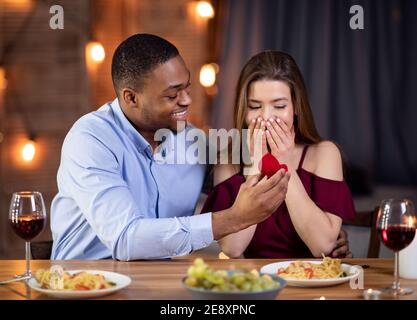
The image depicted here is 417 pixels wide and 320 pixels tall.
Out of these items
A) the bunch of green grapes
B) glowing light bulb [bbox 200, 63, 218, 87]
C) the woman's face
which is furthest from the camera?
glowing light bulb [bbox 200, 63, 218, 87]

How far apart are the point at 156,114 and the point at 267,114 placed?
12.8 inches

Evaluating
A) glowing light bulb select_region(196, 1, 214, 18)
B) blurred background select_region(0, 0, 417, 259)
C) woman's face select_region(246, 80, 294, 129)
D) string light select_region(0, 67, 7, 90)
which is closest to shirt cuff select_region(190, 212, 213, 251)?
woman's face select_region(246, 80, 294, 129)

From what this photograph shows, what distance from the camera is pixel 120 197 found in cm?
176

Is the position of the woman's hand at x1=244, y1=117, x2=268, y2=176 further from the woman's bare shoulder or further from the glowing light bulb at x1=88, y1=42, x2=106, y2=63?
the glowing light bulb at x1=88, y1=42, x2=106, y2=63

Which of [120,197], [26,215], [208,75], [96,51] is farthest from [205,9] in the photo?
[26,215]

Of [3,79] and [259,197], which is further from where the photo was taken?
[3,79]

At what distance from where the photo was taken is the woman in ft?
6.64

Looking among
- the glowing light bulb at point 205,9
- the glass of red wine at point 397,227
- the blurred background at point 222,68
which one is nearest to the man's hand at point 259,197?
the glass of red wine at point 397,227

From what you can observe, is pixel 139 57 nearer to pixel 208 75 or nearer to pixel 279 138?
pixel 279 138

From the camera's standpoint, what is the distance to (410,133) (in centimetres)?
379

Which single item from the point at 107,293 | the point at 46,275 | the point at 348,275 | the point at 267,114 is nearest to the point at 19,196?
the point at 46,275

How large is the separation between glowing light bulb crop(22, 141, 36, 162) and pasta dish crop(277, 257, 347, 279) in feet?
9.59

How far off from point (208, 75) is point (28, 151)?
1.13m
